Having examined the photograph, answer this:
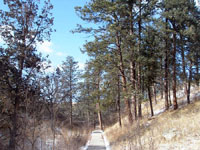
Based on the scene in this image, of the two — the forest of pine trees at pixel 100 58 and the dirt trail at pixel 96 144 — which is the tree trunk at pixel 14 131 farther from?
the dirt trail at pixel 96 144

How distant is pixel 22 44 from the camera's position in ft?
22.3

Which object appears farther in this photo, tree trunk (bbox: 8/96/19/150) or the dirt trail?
the dirt trail

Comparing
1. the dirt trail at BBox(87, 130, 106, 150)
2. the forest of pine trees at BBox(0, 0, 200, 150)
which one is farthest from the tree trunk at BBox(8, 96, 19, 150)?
the dirt trail at BBox(87, 130, 106, 150)

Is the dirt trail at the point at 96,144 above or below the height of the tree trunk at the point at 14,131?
below

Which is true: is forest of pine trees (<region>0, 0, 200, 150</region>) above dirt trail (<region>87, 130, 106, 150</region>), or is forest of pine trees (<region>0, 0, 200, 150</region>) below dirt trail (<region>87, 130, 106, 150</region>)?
above

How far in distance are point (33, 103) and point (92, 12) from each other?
7.33 metres

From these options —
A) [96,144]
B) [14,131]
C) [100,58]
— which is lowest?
[96,144]

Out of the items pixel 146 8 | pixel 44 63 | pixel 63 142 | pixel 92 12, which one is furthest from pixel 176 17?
pixel 63 142

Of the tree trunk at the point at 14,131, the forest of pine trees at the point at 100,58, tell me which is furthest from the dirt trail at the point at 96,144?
the tree trunk at the point at 14,131

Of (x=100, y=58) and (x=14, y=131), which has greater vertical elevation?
(x=100, y=58)

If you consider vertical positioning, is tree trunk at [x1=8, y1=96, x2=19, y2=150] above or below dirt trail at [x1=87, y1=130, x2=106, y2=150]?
above

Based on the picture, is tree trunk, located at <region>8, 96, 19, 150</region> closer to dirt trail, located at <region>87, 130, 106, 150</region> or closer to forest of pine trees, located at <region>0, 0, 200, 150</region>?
forest of pine trees, located at <region>0, 0, 200, 150</region>

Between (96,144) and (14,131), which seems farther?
(96,144)

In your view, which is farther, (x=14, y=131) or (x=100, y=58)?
(x=100, y=58)
